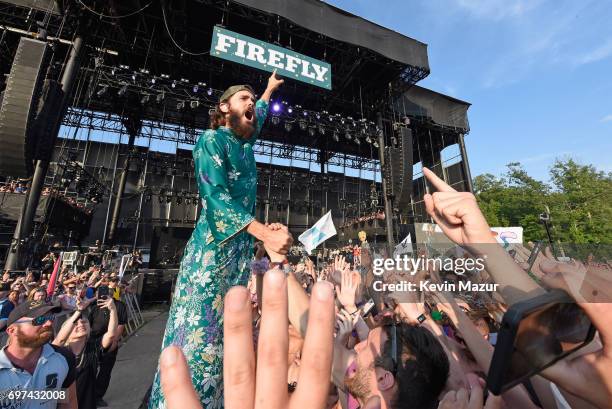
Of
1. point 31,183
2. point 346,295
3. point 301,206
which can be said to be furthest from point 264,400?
point 301,206

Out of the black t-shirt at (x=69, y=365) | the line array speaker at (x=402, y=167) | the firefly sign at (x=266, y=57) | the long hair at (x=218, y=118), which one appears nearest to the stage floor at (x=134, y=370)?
the black t-shirt at (x=69, y=365)

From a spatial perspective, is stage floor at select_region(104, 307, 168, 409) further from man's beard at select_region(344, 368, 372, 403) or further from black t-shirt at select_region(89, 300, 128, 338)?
man's beard at select_region(344, 368, 372, 403)

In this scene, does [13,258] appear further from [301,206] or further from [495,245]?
[301,206]

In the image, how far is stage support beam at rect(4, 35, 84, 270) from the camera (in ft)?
24.1

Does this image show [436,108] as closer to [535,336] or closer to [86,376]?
[86,376]

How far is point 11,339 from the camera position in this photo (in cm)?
233

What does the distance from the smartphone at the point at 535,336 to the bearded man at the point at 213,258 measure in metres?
0.70

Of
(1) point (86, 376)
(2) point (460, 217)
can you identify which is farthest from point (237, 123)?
(1) point (86, 376)

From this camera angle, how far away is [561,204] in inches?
1069

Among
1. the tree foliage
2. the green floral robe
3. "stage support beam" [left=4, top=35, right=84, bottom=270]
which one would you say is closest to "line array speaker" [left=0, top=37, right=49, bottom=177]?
"stage support beam" [left=4, top=35, right=84, bottom=270]

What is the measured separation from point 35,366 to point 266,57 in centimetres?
960

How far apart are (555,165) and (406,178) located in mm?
27922

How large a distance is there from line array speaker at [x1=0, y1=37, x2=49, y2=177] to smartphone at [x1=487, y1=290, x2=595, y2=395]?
29.5 ft

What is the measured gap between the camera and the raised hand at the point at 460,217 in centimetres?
92
